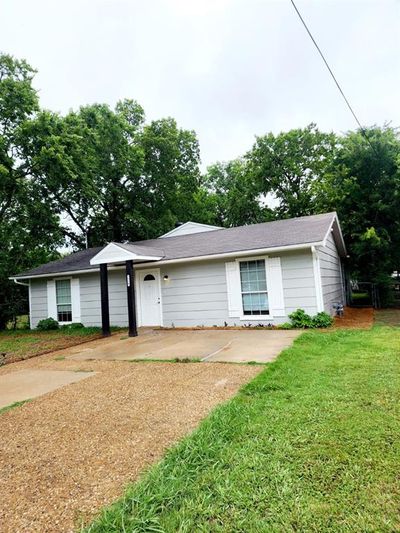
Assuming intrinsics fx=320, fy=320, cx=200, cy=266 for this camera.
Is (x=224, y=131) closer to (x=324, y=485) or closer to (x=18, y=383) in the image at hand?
(x=18, y=383)

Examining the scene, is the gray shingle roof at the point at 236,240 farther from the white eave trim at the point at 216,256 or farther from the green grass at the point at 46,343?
the green grass at the point at 46,343

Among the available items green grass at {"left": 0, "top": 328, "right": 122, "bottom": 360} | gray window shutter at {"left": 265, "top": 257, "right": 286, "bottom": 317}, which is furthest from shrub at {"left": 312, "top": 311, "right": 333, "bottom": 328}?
green grass at {"left": 0, "top": 328, "right": 122, "bottom": 360}

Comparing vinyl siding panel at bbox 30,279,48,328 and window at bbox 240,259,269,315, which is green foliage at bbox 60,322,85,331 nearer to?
vinyl siding panel at bbox 30,279,48,328

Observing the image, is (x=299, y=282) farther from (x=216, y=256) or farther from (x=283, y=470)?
(x=283, y=470)

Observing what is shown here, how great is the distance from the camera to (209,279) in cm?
1033

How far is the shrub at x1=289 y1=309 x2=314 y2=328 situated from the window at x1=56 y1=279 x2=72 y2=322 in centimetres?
877

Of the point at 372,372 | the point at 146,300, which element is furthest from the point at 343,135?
the point at 372,372

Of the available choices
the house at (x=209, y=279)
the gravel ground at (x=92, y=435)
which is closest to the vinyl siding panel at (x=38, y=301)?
the house at (x=209, y=279)

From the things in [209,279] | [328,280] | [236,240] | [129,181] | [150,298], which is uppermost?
[129,181]

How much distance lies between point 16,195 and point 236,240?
10.6 metres

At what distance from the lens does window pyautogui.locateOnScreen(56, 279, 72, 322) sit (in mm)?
12938

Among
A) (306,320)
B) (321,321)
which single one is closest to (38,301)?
(306,320)

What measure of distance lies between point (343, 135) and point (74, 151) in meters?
12.7

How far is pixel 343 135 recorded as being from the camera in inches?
613
